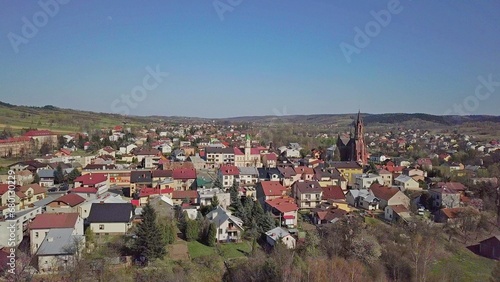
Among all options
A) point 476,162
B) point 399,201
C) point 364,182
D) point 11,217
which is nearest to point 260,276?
point 11,217

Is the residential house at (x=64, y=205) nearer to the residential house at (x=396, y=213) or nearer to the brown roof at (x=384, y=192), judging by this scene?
the residential house at (x=396, y=213)

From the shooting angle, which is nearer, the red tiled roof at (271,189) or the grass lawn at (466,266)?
the grass lawn at (466,266)

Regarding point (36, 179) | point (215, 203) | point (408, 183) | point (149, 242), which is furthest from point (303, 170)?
point (36, 179)

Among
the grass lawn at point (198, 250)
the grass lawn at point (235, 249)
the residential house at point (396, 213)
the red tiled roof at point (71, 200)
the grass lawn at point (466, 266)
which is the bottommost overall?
the grass lawn at point (466, 266)

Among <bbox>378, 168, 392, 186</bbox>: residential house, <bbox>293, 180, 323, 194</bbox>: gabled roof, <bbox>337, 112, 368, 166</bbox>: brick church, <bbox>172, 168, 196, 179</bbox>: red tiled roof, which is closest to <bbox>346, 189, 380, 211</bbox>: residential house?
<bbox>293, 180, 323, 194</bbox>: gabled roof

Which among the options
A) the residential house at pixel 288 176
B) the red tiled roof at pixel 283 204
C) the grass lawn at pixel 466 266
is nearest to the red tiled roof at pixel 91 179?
the red tiled roof at pixel 283 204

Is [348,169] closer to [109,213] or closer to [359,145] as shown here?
[359,145]

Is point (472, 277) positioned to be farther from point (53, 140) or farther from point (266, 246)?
point (53, 140)

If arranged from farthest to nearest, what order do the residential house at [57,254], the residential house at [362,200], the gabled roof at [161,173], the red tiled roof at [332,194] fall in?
the gabled roof at [161,173] < the red tiled roof at [332,194] < the residential house at [362,200] < the residential house at [57,254]
